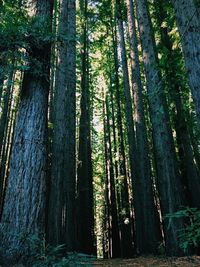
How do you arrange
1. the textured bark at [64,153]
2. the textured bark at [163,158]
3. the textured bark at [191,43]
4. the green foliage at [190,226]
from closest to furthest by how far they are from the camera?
the green foliage at [190,226] → the textured bark at [191,43] → the textured bark at [163,158] → the textured bark at [64,153]

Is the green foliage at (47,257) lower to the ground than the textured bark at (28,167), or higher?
lower

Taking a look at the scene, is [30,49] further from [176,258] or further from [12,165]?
[176,258]

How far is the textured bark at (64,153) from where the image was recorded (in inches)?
280

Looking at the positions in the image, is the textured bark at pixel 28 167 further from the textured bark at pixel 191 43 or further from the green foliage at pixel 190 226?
the textured bark at pixel 191 43

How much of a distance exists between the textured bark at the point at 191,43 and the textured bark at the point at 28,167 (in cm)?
242

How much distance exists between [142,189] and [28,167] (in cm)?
655

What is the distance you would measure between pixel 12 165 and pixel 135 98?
7.88 meters

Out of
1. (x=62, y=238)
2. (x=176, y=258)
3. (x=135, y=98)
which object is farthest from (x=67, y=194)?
(x=135, y=98)

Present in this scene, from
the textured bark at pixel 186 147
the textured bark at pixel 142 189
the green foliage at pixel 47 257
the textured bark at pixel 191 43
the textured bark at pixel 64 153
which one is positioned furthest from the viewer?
the textured bark at pixel 186 147

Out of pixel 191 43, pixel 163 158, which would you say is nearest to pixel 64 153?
pixel 163 158

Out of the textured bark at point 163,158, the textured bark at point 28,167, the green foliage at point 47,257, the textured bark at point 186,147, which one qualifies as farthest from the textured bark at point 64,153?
the textured bark at point 186,147

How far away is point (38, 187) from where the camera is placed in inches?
177

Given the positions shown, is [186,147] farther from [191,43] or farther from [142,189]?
[191,43]

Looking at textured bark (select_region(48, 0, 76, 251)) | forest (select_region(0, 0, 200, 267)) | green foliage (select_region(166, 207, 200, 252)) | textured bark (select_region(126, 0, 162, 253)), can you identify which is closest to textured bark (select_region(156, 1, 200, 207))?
forest (select_region(0, 0, 200, 267))
